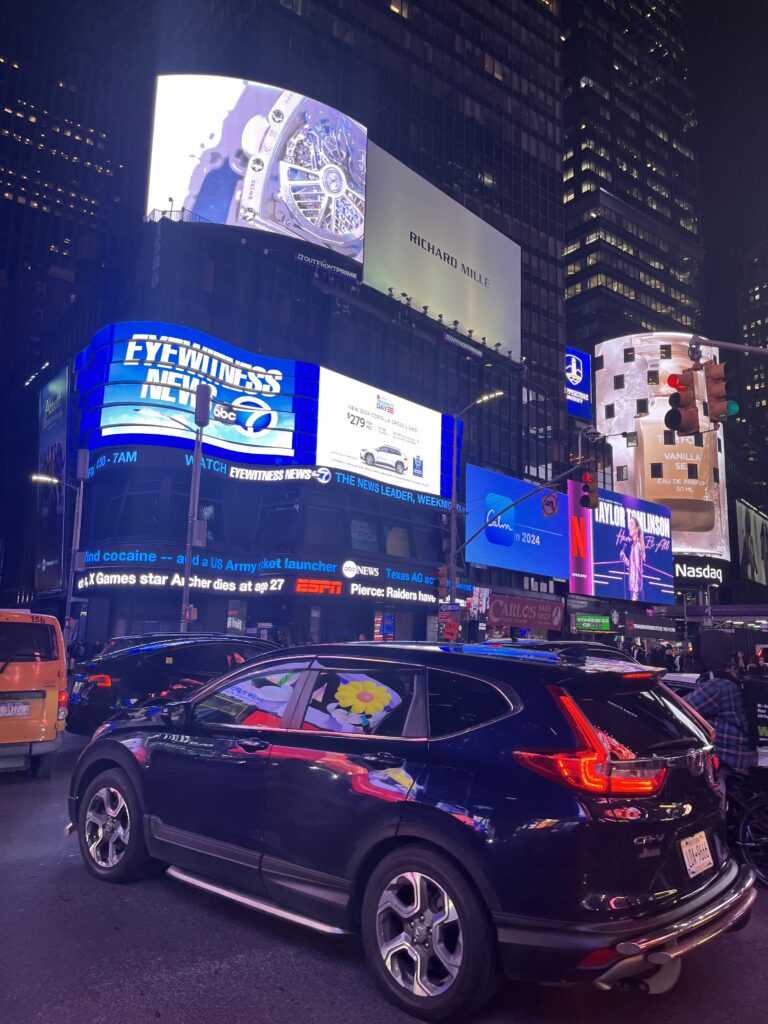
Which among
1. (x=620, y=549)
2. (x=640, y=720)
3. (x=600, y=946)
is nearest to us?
(x=600, y=946)

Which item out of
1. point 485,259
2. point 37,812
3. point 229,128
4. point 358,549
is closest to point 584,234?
point 485,259

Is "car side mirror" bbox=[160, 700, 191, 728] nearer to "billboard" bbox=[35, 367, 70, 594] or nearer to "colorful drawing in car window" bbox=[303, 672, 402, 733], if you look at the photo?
"colorful drawing in car window" bbox=[303, 672, 402, 733]

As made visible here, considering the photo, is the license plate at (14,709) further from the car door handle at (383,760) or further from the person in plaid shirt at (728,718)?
the person in plaid shirt at (728,718)

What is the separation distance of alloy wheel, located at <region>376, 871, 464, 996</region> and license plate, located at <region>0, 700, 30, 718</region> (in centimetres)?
658

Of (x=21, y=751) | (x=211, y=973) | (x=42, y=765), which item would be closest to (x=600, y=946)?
(x=211, y=973)

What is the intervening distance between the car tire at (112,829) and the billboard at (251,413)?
26.3 m

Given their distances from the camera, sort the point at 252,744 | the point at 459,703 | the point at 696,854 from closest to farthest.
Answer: the point at 696,854
the point at 459,703
the point at 252,744

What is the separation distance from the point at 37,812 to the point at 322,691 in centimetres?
A: 474

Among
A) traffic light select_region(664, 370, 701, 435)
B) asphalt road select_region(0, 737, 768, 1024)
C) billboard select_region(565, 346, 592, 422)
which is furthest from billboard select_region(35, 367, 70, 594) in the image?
billboard select_region(565, 346, 592, 422)

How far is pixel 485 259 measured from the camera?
54.4 m

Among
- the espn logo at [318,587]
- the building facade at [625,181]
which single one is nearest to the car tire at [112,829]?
the espn logo at [318,587]

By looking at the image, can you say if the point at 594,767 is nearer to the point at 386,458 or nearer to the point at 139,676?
the point at 139,676

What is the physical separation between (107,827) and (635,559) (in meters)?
60.2

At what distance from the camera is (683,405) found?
11992 millimetres
